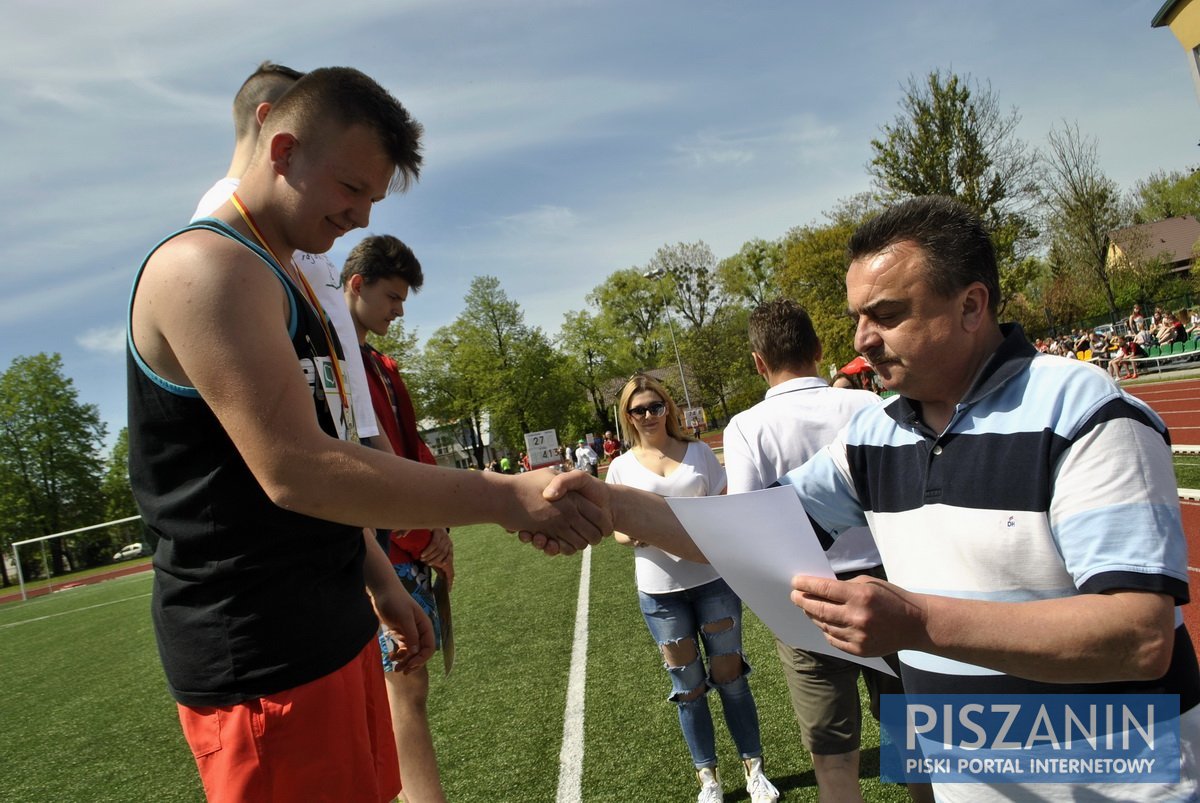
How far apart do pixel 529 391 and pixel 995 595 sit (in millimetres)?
53738

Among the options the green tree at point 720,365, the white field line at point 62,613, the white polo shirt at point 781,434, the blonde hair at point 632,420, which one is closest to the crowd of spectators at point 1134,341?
the green tree at point 720,365

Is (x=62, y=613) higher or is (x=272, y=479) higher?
(x=272, y=479)

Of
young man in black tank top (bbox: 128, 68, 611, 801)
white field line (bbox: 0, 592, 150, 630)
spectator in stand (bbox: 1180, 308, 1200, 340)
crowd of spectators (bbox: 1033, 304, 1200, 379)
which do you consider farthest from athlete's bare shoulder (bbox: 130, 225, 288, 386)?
spectator in stand (bbox: 1180, 308, 1200, 340)

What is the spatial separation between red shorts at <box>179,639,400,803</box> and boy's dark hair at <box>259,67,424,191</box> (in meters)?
1.24

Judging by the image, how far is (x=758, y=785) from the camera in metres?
3.79

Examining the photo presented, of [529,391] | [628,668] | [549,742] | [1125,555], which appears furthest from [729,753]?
[529,391]

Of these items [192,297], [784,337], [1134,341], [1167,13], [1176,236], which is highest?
[1167,13]

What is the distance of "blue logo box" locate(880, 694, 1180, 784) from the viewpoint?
1.53 metres

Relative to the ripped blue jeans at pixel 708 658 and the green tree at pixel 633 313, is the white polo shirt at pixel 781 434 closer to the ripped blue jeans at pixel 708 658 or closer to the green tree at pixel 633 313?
the ripped blue jeans at pixel 708 658

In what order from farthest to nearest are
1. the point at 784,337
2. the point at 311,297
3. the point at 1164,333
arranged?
1. the point at 1164,333
2. the point at 784,337
3. the point at 311,297

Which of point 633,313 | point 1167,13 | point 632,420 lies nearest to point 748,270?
point 633,313

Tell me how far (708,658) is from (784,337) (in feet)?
5.67

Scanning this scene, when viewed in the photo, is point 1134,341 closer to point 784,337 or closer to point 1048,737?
point 784,337

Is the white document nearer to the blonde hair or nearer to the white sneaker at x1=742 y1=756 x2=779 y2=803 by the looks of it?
the white sneaker at x1=742 y1=756 x2=779 y2=803
